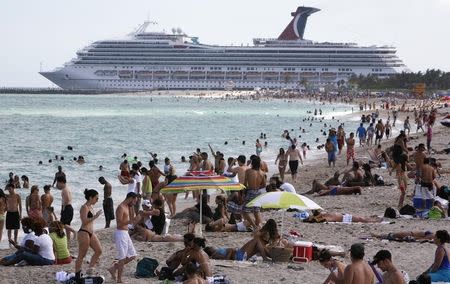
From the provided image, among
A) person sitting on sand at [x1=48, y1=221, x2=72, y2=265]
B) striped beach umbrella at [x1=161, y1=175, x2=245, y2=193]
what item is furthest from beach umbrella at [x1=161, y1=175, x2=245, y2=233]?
person sitting on sand at [x1=48, y1=221, x2=72, y2=265]

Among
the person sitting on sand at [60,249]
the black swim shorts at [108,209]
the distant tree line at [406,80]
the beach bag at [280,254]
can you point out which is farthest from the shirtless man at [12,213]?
the distant tree line at [406,80]

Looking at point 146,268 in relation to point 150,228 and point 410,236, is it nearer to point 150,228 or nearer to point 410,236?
point 150,228

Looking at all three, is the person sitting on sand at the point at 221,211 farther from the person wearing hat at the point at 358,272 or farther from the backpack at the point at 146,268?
the person wearing hat at the point at 358,272

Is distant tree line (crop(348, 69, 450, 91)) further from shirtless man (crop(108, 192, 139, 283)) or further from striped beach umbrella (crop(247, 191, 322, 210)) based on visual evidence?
shirtless man (crop(108, 192, 139, 283))

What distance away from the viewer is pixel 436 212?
14.9m

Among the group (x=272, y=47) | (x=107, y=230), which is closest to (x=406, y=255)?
(x=107, y=230)

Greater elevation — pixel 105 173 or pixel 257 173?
pixel 257 173

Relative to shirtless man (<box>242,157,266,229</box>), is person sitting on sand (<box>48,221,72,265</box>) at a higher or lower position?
lower

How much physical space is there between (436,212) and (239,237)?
3.53 m

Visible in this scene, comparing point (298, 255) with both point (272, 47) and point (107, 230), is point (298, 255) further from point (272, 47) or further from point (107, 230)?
point (272, 47)

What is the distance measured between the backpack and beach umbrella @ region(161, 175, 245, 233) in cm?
271

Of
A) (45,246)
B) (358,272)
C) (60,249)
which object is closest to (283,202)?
(60,249)

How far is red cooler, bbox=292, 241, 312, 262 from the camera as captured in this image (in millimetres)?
11977

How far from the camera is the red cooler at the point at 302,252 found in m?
12.0
